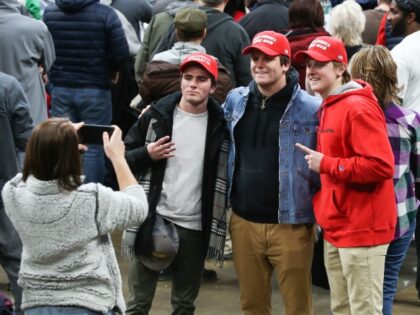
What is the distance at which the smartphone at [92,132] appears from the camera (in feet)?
15.8

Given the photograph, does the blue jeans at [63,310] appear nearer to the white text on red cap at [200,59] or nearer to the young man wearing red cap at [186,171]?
the young man wearing red cap at [186,171]

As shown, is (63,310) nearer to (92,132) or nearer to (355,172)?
(92,132)

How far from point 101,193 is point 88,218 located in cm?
12

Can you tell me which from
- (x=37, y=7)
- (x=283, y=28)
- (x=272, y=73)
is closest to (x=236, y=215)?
(x=272, y=73)

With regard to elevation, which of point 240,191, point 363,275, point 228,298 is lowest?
point 228,298

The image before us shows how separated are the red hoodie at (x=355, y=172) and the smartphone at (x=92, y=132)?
120cm

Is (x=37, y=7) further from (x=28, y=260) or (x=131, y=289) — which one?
(x=28, y=260)

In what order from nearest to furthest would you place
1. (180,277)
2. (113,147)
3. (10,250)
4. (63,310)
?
1. (63,310)
2. (113,147)
3. (180,277)
4. (10,250)

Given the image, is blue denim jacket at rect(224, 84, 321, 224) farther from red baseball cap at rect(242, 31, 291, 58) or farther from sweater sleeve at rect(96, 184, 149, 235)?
sweater sleeve at rect(96, 184, 149, 235)

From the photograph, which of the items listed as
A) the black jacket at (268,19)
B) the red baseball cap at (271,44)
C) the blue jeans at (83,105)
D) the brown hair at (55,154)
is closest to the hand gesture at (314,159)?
the red baseball cap at (271,44)

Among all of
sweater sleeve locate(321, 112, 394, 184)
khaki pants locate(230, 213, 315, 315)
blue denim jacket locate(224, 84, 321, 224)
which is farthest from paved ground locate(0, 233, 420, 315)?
sweater sleeve locate(321, 112, 394, 184)

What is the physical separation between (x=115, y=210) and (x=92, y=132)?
526mm

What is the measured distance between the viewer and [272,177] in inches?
223

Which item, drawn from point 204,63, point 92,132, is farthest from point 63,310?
point 204,63
